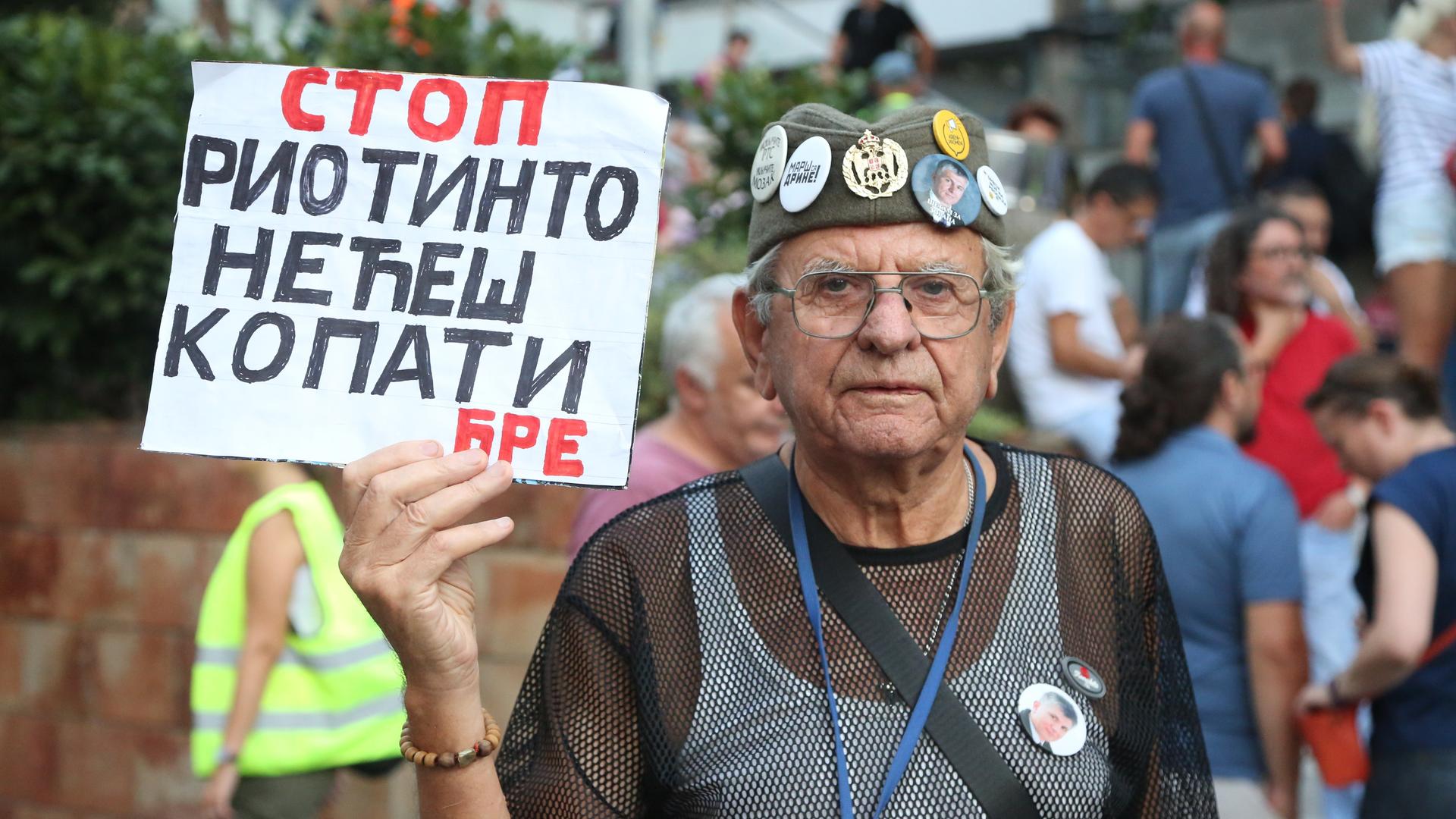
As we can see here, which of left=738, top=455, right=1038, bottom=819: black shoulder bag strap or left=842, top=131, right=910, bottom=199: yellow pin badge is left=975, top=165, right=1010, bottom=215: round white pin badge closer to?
left=842, top=131, right=910, bottom=199: yellow pin badge

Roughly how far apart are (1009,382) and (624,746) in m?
5.33

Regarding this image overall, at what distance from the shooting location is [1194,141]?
8258 millimetres

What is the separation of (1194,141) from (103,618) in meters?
5.91

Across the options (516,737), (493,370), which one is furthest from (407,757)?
(493,370)

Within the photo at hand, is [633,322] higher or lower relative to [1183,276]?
lower

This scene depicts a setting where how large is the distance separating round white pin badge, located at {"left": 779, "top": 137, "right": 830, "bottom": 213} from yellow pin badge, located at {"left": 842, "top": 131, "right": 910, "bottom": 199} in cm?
4

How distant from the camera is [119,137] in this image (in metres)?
7.38

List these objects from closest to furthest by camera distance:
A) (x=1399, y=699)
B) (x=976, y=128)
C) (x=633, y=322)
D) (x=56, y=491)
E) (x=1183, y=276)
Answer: (x=633, y=322)
(x=976, y=128)
(x=1399, y=699)
(x=56, y=491)
(x=1183, y=276)

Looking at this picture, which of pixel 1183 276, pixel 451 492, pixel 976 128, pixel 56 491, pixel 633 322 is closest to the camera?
pixel 451 492

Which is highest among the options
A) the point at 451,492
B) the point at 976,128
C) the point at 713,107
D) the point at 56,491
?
the point at 713,107

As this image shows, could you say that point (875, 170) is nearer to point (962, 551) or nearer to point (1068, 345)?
point (962, 551)

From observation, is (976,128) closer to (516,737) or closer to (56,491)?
(516,737)

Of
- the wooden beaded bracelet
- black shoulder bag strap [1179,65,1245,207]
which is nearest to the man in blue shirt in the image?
black shoulder bag strap [1179,65,1245,207]

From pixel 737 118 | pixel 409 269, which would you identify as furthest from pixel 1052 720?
pixel 737 118
